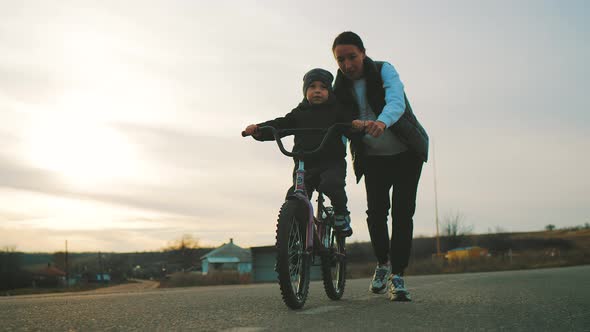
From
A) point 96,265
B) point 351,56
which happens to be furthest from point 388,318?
point 96,265

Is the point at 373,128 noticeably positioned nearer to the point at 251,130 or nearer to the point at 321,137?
the point at 321,137

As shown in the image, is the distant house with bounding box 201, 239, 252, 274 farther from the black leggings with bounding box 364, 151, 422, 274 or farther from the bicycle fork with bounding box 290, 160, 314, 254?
the bicycle fork with bounding box 290, 160, 314, 254

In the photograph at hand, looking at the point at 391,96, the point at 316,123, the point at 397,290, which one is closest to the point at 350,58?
the point at 391,96

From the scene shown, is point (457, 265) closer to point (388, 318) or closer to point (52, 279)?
point (388, 318)

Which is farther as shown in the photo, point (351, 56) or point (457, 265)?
point (457, 265)

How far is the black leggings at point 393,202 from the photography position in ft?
15.6

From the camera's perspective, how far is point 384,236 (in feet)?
16.4

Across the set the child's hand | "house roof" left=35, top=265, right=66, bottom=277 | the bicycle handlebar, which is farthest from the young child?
"house roof" left=35, top=265, right=66, bottom=277

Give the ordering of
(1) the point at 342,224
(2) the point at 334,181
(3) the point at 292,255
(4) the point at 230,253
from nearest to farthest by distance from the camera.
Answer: (3) the point at 292,255 → (2) the point at 334,181 → (1) the point at 342,224 → (4) the point at 230,253

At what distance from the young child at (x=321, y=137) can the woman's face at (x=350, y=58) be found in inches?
6.6

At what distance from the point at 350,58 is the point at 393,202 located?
123 cm

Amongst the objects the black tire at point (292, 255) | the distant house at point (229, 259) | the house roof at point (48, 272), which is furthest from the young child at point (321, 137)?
the house roof at point (48, 272)

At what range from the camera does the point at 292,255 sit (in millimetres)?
3965

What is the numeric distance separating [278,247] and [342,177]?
3.74 ft
